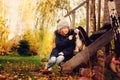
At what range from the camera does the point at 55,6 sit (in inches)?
738

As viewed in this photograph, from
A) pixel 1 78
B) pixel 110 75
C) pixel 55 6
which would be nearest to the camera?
pixel 110 75

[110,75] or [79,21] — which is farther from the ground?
[79,21]

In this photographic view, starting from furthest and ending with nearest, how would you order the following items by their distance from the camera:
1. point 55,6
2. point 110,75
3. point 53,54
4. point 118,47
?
point 55,6, point 53,54, point 118,47, point 110,75

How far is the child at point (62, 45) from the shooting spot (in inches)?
463

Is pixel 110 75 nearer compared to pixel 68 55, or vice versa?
pixel 110 75

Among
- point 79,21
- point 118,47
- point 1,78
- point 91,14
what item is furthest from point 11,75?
point 79,21

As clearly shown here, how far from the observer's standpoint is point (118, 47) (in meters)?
8.81

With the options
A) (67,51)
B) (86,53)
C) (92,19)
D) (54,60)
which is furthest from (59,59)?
(92,19)

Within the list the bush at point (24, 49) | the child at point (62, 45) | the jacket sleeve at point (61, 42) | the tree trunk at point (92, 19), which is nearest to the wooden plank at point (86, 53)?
the child at point (62, 45)

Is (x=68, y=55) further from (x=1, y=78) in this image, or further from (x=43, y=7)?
(x=43, y=7)

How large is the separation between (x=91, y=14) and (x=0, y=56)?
13.2 feet

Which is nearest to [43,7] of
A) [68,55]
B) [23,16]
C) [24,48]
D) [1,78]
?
[23,16]

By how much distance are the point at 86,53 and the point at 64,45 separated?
1.18m

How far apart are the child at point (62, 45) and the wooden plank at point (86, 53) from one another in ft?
1.70
